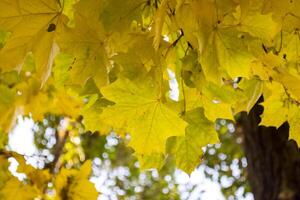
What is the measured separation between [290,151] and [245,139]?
359 millimetres

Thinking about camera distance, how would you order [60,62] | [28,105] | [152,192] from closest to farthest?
[60,62] → [28,105] → [152,192]

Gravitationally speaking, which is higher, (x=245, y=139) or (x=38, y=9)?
(x=38, y=9)

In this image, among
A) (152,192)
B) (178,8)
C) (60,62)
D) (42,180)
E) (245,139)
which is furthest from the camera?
(152,192)

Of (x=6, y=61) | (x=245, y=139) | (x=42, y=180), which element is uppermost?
(x=6, y=61)

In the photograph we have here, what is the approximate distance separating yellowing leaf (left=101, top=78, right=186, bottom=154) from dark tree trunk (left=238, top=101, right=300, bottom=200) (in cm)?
140

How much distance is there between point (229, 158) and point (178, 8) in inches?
167

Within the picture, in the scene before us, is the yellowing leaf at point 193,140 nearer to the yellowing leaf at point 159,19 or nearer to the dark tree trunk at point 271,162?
the yellowing leaf at point 159,19


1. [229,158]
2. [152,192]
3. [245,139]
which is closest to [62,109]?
[245,139]

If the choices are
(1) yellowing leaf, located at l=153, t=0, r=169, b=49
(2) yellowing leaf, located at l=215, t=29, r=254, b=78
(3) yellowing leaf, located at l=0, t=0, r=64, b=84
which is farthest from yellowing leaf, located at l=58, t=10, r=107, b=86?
(2) yellowing leaf, located at l=215, t=29, r=254, b=78

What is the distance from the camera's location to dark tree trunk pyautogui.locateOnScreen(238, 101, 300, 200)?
8.13 feet

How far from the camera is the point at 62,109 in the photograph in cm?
270

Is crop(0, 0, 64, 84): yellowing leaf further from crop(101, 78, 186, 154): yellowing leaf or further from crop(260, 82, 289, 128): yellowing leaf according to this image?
→ crop(260, 82, 289, 128): yellowing leaf

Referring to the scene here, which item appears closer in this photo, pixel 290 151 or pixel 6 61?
pixel 6 61

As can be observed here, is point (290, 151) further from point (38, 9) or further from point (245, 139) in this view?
point (38, 9)
